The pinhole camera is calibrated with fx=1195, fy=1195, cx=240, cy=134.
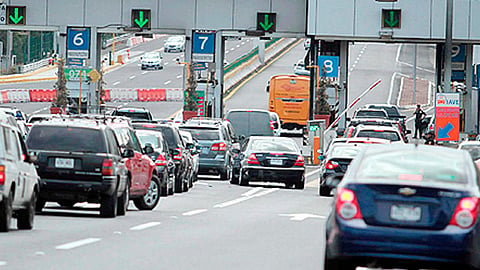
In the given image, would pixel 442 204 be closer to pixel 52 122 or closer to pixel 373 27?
pixel 52 122

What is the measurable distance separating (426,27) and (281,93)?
47.1ft

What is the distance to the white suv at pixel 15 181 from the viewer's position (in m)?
15.2

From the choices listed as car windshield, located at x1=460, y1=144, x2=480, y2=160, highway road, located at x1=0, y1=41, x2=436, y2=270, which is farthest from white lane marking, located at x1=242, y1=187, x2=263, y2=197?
car windshield, located at x1=460, y1=144, x2=480, y2=160

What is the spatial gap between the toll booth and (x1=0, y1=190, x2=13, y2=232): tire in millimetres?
32373

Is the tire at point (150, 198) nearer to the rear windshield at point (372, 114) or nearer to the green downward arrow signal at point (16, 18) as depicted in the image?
the rear windshield at point (372, 114)

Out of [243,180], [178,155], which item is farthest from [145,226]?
[243,180]

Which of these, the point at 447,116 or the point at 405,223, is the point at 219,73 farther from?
the point at 405,223

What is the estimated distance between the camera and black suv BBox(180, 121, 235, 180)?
34.7 metres

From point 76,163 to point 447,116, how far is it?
20061 millimetres

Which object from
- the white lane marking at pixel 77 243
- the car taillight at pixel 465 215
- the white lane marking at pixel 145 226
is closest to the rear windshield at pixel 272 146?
the white lane marking at pixel 145 226

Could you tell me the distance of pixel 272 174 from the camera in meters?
32.4

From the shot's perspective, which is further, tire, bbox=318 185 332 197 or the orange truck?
the orange truck

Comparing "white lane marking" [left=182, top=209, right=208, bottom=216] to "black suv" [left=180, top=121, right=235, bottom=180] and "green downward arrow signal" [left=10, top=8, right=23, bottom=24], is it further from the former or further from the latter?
"green downward arrow signal" [left=10, top=8, right=23, bottom=24]

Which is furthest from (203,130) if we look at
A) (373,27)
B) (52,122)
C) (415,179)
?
(415,179)
